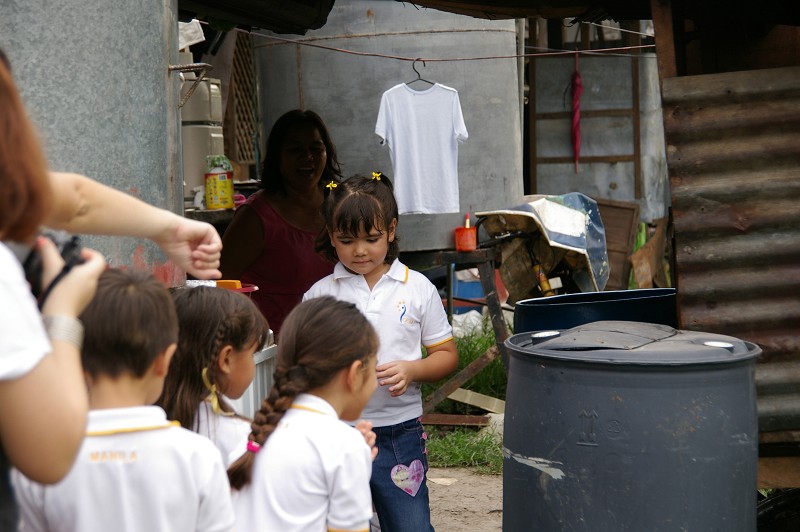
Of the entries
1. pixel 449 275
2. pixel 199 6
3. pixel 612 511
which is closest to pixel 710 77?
pixel 612 511

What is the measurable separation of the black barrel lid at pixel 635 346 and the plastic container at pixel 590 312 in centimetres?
53

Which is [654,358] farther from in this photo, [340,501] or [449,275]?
[449,275]

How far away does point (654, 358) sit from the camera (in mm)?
2795

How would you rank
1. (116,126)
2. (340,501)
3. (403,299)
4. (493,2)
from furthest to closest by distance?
(493,2), (403,299), (116,126), (340,501)

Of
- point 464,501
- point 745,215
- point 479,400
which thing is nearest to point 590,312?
point 745,215

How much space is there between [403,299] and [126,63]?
120 centimetres

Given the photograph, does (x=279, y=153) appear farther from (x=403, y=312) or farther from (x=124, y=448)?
(x=124, y=448)

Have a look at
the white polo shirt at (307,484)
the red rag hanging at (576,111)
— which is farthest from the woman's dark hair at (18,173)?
the red rag hanging at (576,111)

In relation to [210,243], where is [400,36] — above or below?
above

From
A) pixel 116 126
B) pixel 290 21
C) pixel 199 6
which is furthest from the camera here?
pixel 290 21

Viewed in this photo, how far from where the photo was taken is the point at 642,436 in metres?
2.77

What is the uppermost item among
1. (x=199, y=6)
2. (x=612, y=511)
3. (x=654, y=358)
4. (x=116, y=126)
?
(x=199, y=6)

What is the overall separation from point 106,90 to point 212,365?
1.09 metres

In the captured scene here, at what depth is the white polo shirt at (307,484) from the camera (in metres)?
2.13
